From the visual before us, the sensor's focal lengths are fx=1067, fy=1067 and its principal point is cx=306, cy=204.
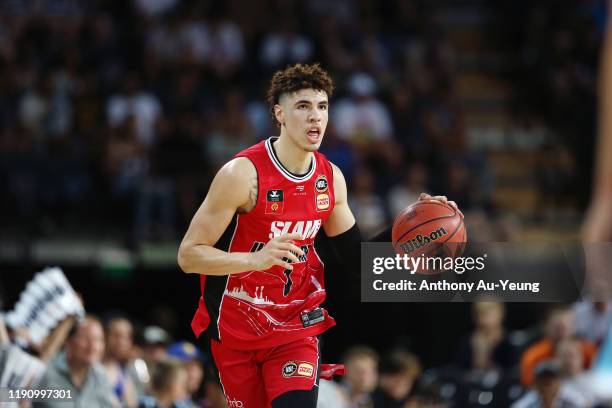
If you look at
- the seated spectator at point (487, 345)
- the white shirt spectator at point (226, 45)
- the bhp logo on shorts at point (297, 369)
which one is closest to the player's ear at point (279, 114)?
the bhp logo on shorts at point (297, 369)

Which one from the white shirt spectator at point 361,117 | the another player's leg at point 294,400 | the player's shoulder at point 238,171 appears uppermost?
the white shirt spectator at point 361,117

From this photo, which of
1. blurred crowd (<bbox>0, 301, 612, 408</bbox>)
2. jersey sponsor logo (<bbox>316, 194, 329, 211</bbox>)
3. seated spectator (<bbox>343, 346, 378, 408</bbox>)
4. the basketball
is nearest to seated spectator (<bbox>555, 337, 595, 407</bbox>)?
blurred crowd (<bbox>0, 301, 612, 408</bbox>)

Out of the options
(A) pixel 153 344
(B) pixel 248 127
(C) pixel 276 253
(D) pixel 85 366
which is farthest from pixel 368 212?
→ (C) pixel 276 253

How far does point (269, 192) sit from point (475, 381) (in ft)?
13.4

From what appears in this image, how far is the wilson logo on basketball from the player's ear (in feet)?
3.17

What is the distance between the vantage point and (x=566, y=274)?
243 inches

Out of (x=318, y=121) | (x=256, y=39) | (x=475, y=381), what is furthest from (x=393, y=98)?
(x=318, y=121)

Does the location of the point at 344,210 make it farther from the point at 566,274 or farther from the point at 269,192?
the point at 566,274

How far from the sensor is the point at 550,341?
894 cm

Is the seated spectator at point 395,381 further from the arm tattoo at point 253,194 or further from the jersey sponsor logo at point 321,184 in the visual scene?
the arm tattoo at point 253,194

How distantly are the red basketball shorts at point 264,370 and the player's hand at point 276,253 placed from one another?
0.62 meters

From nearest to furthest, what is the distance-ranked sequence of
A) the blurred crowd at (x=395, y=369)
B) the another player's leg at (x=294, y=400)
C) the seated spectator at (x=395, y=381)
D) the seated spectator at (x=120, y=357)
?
the another player's leg at (x=294, y=400) → the blurred crowd at (x=395, y=369) → the seated spectator at (x=120, y=357) → the seated spectator at (x=395, y=381)

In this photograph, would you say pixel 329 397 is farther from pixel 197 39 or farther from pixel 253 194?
pixel 197 39

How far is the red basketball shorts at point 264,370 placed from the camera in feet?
18.7
